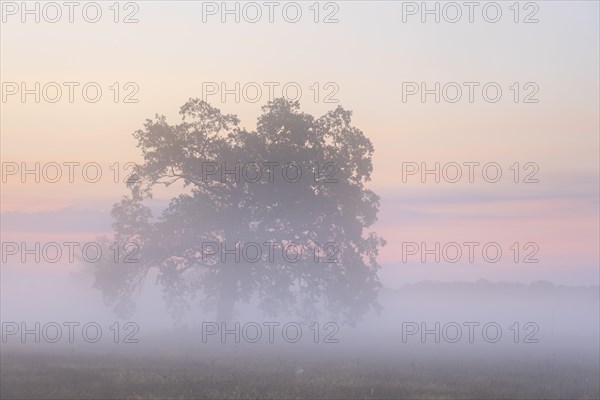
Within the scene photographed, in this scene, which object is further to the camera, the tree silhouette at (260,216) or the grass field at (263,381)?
the tree silhouette at (260,216)

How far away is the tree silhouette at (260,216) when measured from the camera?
5038 centimetres

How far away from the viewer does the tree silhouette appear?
50375 millimetres

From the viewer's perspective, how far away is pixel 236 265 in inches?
1989

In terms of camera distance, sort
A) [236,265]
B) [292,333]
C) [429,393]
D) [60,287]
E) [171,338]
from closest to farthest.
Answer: [429,393]
[236,265]
[171,338]
[292,333]
[60,287]

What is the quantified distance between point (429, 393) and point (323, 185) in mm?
31240

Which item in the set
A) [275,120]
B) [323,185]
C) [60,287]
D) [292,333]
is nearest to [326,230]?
[323,185]

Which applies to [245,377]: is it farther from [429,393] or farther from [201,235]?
[201,235]

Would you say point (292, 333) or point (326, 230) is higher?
point (326, 230)

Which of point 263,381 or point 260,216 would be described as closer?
point 263,381

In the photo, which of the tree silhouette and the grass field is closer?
the grass field

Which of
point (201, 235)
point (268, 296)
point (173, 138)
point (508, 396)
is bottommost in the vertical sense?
point (508, 396)

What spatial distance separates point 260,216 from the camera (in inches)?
2003

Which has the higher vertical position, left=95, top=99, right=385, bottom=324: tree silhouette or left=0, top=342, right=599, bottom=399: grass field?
left=95, top=99, right=385, bottom=324: tree silhouette

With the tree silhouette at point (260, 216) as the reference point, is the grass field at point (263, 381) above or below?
below
